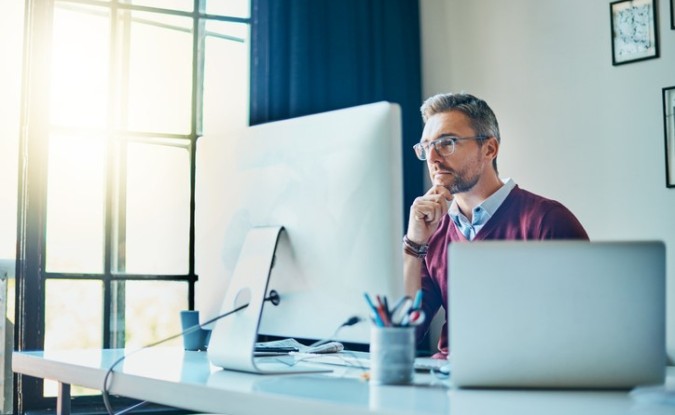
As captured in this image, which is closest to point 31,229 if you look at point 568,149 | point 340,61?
point 340,61

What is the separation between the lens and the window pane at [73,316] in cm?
289

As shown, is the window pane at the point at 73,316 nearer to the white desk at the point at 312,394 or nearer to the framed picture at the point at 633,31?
the white desk at the point at 312,394

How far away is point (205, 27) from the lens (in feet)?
10.8

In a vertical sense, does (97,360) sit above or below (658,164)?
below

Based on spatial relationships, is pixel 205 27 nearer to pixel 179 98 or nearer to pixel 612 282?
pixel 179 98

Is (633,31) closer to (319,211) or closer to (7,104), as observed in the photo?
(319,211)

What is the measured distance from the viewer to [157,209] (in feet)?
10.2

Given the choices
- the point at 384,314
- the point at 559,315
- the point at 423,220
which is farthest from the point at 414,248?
the point at 559,315

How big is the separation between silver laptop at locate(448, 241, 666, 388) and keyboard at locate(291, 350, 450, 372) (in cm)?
34

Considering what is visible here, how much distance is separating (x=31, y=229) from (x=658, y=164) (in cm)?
214

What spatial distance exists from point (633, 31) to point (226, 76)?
5.00ft

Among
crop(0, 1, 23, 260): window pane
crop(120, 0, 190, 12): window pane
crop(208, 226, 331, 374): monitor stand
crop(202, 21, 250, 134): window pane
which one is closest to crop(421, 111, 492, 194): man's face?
crop(202, 21, 250, 134): window pane

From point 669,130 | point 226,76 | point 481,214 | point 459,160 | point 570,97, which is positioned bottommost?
point 481,214

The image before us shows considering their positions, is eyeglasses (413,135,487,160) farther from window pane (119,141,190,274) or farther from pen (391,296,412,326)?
pen (391,296,412,326)
